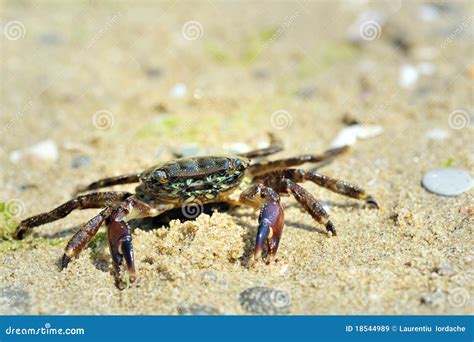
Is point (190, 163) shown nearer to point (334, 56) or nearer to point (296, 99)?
point (296, 99)

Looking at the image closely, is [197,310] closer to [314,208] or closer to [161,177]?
[161,177]

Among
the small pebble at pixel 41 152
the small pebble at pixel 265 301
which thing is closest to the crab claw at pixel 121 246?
the small pebble at pixel 265 301

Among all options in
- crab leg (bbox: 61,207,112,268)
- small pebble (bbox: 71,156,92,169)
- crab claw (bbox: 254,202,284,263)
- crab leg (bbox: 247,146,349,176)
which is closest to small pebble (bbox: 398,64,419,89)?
crab leg (bbox: 247,146,349,176)

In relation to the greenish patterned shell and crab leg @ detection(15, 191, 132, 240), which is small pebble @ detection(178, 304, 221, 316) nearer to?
the greenish patterned shell

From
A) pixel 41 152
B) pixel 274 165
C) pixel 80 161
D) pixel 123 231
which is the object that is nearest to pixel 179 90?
pixel 80 161

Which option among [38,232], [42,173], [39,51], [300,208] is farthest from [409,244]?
[39,51]

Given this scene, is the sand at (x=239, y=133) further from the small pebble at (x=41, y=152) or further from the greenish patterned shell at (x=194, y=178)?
the greenish patterned shell at (x=194, y=178)
